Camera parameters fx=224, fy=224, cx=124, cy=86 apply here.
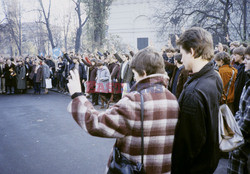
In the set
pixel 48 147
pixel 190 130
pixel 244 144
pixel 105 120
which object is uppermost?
pixel 105 120

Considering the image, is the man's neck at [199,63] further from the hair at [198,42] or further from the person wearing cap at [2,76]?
the person wearing cap at [2,76]

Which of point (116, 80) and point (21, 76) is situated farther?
point (21, 76)

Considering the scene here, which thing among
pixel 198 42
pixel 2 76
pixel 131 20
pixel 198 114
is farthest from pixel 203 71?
pixel 131 20

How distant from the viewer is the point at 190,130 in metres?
1.67

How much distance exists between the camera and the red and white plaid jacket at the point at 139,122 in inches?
61.8

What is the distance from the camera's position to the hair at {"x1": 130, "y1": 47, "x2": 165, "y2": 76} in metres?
1.81

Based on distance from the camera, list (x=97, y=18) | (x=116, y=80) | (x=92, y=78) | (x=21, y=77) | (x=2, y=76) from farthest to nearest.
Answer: (x=97, y=18) < (x=21, y=77) < (x=2, y=76) < (x=92, y=78) < (x=116, y=80)

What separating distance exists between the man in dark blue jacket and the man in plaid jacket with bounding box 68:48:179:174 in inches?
3.6

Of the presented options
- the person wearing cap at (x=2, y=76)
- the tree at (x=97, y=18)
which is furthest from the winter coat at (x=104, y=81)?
the tree at (x=97, y=18)

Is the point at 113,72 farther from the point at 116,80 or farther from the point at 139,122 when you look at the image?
the point at 139,122

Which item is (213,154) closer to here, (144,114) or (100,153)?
(144,114)

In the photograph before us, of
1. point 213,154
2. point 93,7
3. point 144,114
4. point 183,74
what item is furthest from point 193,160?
point 93,7

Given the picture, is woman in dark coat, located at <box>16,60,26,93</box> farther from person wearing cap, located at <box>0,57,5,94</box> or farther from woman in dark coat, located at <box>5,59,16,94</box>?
person wearing cap, located at <box>0,57,5,94</box>

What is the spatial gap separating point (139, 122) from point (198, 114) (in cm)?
44
